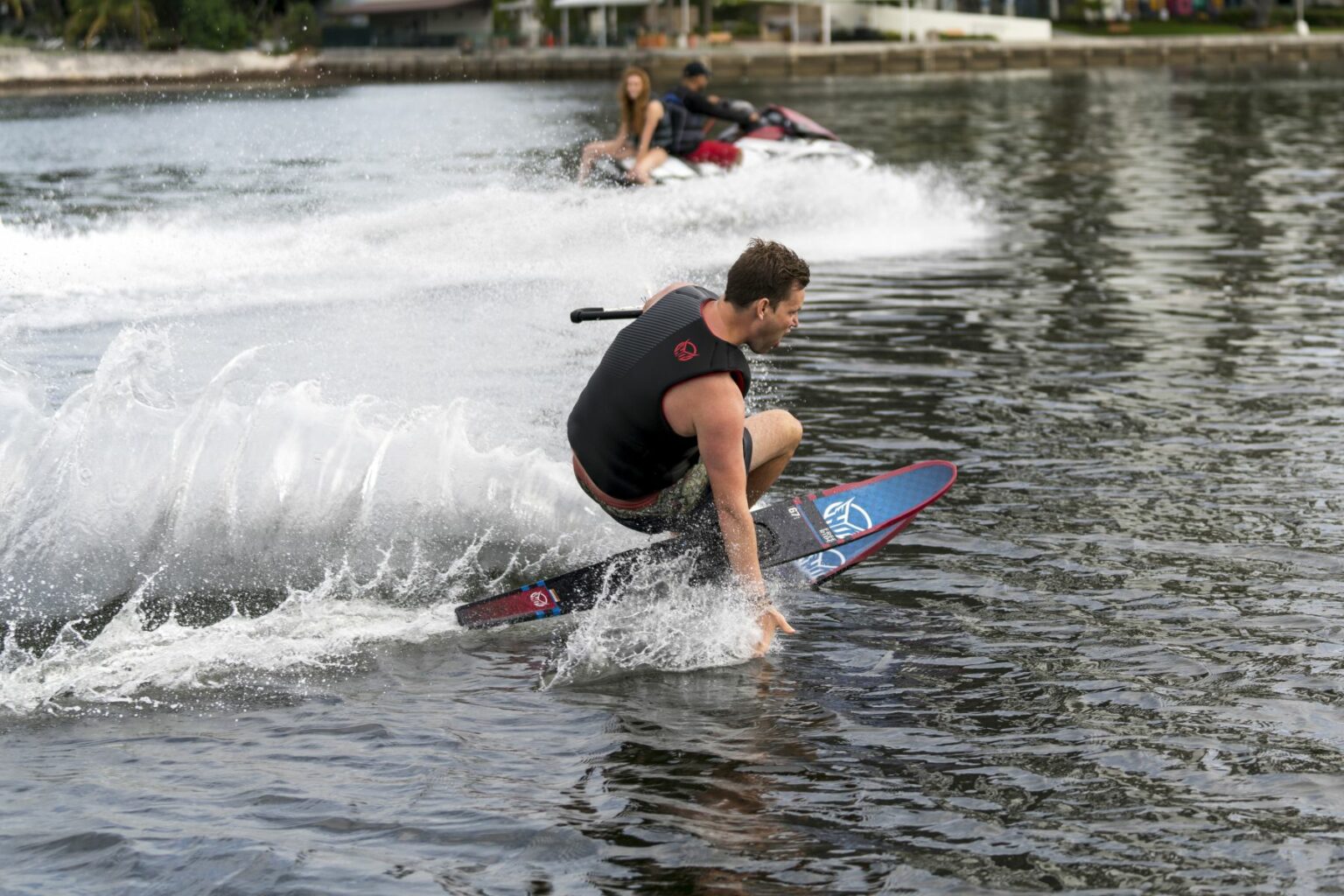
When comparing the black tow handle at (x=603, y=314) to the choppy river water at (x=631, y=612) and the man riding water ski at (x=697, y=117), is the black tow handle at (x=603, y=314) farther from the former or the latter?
the man riding water ski at (x=697, y=117)

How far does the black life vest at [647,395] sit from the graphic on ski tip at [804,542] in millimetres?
400

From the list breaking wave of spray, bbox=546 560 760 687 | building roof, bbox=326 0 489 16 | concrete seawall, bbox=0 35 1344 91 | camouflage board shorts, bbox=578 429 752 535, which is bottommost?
breaking wave of spray, bbox=546 560 760 687

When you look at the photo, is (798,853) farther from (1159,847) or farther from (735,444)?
(735,444)

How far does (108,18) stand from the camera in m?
72.6

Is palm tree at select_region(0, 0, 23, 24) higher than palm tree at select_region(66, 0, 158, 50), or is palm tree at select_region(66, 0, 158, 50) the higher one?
palm tree at select_region(0, 0, 23, 24)

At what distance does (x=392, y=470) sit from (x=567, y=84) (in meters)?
63.7

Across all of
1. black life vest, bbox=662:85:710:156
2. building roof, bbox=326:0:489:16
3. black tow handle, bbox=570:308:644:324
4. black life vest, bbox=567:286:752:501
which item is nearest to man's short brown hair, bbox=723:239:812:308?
black life vest, bbox=567:286:752:501

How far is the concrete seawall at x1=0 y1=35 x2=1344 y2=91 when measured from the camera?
227 feet

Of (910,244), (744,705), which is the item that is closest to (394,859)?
(744,705)

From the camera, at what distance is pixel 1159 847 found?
5008 mm

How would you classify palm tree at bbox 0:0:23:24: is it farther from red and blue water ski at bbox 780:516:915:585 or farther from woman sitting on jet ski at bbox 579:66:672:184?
red and blue water ski at bbox 780:516:915:585

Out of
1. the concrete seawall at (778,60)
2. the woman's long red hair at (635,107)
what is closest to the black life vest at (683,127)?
the woman's long red hair at (635,107)

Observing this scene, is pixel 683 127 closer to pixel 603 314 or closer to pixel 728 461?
pixel 603 314

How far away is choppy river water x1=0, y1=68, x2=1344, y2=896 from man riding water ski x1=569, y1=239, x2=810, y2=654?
0.40 m
